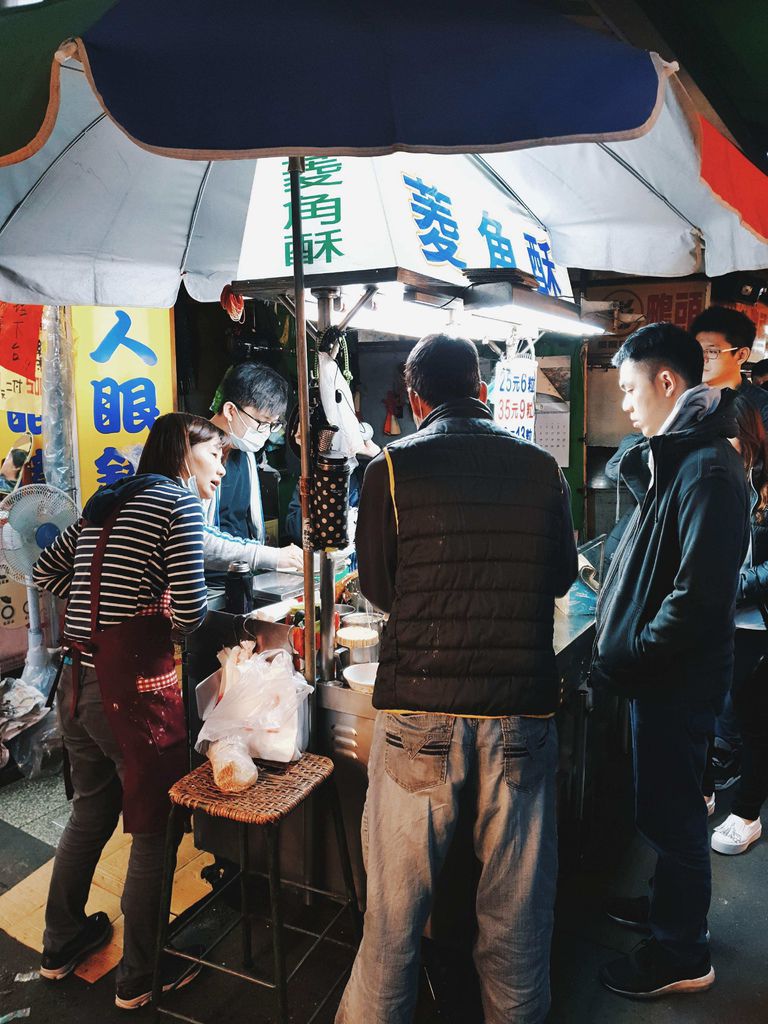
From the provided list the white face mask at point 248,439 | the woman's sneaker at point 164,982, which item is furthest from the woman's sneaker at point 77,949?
the white face mask at point 248,439

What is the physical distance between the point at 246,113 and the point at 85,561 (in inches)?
68.7

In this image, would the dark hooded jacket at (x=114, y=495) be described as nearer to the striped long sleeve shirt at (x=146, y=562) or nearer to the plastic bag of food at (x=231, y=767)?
the striped long sleeve shirt at (x=146, y=562)

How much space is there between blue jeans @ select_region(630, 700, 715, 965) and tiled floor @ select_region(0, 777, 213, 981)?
6.63ft

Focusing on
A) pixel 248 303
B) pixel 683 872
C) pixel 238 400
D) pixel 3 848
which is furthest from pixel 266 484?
pixel 683 872

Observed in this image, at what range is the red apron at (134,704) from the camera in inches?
106

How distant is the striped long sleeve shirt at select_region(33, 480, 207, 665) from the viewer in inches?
106

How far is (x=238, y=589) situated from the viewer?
→ 3367mm

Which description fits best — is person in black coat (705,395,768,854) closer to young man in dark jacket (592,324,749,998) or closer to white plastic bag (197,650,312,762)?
young man in dark jacket (592,324,749,998)

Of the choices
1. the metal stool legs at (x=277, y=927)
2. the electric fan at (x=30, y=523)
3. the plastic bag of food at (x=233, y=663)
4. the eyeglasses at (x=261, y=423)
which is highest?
the eyeglasses at (x=261, y=423)

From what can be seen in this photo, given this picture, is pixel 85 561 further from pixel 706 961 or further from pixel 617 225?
pixel 617 225

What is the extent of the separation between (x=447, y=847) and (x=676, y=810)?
3.27ft

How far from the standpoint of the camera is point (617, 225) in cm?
388

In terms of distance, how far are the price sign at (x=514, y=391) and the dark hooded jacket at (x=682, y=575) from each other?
1.64 m

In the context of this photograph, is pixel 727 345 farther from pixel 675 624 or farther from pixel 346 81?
pixel 346 81
